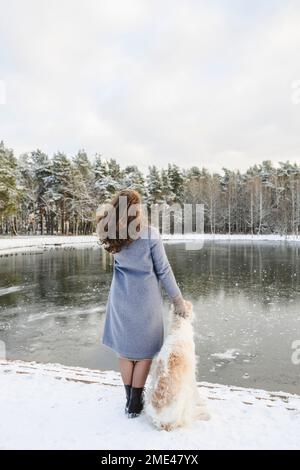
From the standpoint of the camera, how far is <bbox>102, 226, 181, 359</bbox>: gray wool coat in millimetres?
2885

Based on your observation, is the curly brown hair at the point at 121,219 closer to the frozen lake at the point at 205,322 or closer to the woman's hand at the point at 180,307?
the woman's hand at the point at 180,307

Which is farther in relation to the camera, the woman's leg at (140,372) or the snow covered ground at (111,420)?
the woman's leg at (140,372)

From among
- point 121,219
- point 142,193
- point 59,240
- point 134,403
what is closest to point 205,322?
point 134,403

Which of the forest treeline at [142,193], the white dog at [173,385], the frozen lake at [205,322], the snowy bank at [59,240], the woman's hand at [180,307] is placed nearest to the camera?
the white dog at [173,385]

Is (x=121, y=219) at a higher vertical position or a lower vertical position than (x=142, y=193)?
lower

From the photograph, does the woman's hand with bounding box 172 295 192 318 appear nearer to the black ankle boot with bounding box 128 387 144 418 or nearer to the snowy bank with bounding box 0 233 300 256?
the black ankle boot with bounding box 128 387 144 418

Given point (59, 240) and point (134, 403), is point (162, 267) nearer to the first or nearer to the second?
point (134, 403)

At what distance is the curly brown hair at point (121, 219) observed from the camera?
2.87 metres

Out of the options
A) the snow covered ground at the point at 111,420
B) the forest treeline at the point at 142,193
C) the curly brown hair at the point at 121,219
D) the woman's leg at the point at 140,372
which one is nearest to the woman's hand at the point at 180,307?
the woman's leg at the point at 140,372

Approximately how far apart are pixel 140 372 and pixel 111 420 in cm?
43

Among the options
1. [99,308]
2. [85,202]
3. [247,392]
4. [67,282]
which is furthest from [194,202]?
[247,392]

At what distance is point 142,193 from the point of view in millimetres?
53062

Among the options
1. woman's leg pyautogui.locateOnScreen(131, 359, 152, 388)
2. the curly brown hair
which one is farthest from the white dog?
the curly brown hair

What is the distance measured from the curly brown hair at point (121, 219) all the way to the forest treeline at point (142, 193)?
1665 inches
